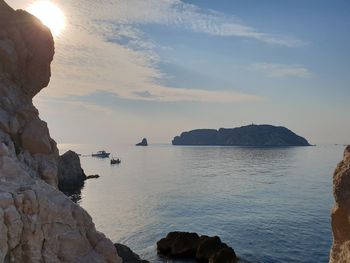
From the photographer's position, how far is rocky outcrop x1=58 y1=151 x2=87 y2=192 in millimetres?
106625

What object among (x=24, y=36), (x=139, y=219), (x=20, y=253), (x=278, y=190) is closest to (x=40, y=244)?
(x=20, y=253)

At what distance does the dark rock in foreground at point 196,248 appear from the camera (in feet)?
135

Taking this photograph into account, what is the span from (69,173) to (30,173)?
8981 centimetres

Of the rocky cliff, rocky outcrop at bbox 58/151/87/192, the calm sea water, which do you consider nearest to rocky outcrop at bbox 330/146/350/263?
the rocky cliff

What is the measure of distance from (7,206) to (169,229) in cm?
4245

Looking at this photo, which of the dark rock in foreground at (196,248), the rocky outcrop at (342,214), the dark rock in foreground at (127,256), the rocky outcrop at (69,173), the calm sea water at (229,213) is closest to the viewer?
the rocky outcrop at (342,214)

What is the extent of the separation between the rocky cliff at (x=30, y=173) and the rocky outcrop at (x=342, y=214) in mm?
12405

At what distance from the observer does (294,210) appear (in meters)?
69.6

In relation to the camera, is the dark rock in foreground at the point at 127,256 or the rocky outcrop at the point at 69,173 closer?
the dark rock in foreground at the point at 127,256

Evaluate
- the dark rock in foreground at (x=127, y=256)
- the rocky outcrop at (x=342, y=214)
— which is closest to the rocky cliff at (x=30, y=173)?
the rocky outcrop at (x=342, y=214)

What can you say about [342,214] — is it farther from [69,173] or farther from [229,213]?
[69,173]

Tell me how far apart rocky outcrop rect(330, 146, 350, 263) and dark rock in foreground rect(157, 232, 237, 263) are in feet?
81.3

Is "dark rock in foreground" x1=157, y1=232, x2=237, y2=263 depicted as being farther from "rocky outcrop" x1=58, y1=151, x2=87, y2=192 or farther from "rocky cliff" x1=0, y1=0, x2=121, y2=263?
"rocky outcrop" x1=58, y1=151, x2=87, y2=192

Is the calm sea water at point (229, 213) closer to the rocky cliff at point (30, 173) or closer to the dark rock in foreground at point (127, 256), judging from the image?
the dark rock in foreground at point (127, 256)
